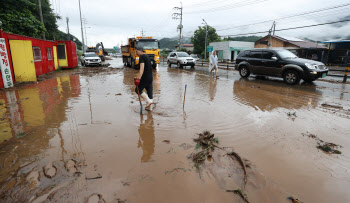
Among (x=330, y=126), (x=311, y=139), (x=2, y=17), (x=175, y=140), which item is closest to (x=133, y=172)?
(x=175, y=140)

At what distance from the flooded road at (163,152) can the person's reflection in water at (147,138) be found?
0.06ft

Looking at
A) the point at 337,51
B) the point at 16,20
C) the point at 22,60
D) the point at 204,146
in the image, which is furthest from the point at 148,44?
the point at 337,51

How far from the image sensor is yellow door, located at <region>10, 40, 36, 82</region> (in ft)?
31.2

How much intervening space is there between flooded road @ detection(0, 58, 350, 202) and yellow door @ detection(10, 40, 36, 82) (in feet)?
15.1

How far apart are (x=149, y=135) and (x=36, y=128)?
2.48 metres

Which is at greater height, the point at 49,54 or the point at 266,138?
the point at 49,54

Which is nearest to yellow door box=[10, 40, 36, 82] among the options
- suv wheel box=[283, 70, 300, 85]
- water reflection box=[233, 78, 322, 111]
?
water reflection box=[233, 78, 322, 111]

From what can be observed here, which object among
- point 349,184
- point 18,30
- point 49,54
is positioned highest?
point 18,30

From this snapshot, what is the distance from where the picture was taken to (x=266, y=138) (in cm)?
385

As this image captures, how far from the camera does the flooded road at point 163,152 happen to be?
2.39 meters

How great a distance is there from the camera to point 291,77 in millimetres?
9828

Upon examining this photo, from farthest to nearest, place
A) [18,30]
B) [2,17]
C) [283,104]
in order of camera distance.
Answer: [18,30]
[2,17]
[283,104]

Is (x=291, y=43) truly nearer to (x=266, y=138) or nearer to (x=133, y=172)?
(x=266, y=138)

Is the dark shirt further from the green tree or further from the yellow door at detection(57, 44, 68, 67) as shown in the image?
the green tree
